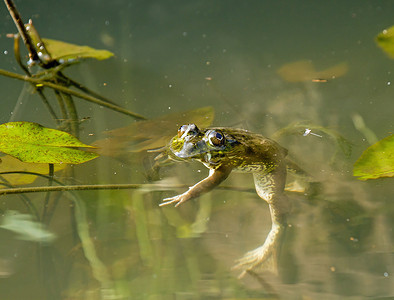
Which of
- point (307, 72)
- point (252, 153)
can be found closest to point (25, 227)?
point (252, 153)

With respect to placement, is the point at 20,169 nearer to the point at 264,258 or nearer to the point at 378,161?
the point at 264,258

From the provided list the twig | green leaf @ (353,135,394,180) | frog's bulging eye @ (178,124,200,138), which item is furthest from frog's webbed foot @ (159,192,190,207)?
the twig

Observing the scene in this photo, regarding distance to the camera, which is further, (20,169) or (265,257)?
(20,169)

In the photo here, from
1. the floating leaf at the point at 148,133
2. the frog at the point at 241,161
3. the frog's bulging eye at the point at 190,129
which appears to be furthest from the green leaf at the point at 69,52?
the frog's bulging eye at the point at 190,129

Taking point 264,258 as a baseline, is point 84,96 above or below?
above

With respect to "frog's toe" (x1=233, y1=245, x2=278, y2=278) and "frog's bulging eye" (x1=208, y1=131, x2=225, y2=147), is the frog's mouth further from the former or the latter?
"frog's toe" (x1=233, y1=245, x2=278, y2=278)

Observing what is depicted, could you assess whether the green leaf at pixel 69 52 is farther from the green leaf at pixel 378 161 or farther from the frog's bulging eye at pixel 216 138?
the green leaf at pixel 378 161
